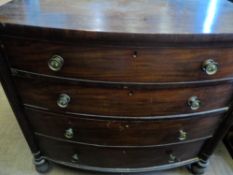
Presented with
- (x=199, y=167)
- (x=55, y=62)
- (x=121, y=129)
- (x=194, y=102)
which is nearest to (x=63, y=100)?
(x=55, y=62)

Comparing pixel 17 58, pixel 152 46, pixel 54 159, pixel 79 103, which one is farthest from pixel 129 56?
pixel 54 159

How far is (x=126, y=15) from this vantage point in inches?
29.5

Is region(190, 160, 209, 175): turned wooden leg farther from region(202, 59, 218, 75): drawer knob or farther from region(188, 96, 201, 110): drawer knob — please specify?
region(202, 59, 218, 75): drawer knob

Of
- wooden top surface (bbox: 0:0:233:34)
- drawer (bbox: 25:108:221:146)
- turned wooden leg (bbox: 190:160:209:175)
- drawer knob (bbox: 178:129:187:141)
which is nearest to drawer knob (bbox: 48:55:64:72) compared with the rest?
wooden top surface (bbox: 0:0:233:34)

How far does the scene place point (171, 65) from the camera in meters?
0.71

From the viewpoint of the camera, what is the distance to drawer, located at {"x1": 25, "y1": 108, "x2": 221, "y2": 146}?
0.89 metres

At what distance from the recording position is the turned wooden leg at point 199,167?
1.17 meters

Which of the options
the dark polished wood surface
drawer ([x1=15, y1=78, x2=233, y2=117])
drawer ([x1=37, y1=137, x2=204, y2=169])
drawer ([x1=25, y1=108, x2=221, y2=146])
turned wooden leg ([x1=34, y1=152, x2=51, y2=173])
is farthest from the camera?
turned wooden leg ([x1=34, y1=152, x2=51, y2=173])

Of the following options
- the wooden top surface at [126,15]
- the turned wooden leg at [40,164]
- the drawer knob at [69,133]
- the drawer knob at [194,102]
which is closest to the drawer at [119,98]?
the drawer knob at [194,102]

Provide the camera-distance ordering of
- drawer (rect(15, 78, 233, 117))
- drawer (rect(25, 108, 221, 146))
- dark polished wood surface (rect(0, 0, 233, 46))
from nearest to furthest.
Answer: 1. dark polished wood surface (rect(0, 0, 233, 46))
2. drawer (rect(15, 78, 233, 117))
3. drawer (rect(25, 108, 221, 146))

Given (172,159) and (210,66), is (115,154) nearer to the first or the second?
(172,159)

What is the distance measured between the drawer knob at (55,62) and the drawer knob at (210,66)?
1.65 feet

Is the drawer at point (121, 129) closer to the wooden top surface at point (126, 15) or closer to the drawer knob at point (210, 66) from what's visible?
the drawer knob at point (210, 66)

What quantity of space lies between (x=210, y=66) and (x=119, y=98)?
35 centimetres
